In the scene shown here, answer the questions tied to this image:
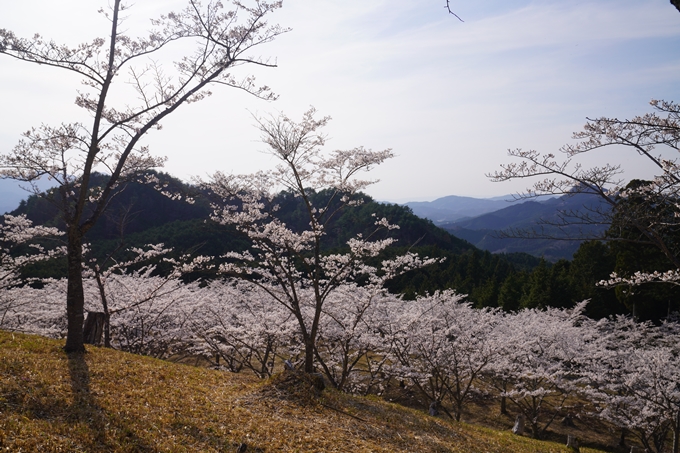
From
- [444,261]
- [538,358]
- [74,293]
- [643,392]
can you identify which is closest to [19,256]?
[74,293]

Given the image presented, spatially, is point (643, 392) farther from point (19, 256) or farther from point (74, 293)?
point (19, 256)

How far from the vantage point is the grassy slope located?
4.06m

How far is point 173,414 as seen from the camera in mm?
4980

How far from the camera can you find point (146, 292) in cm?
1566

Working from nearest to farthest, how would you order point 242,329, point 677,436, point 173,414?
1. point 173,414
2. point 677,436
3. point 242,329

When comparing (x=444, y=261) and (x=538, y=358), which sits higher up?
(x=444, y=261)

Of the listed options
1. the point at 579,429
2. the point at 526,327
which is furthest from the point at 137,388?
the point at 579,429

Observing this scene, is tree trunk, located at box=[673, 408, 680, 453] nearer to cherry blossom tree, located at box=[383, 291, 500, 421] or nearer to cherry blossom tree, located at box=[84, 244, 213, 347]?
cherry blossom tree, located at box=[383, 291, 500, 421]

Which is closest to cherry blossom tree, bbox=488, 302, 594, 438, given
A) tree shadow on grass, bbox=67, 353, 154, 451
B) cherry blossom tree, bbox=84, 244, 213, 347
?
cherry blossom tree, bbox=84, 244, 213, 347

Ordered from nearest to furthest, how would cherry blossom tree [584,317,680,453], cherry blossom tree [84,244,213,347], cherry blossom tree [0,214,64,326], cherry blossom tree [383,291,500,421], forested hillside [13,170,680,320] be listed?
cherry blossom tree [84,244,213,347], cherry blossom tree [584,317,680,453], cherry blossom tree [0,214,64,326], cherry blossom tree [383,291,500,421], forested hillside [13,170,680,320]

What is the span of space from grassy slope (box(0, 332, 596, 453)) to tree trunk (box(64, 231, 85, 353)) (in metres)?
0.24

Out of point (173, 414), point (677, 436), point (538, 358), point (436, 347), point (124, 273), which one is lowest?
point (677, 436)

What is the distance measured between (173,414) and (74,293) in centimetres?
289

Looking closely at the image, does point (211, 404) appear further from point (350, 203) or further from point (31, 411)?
point (350, 203)
